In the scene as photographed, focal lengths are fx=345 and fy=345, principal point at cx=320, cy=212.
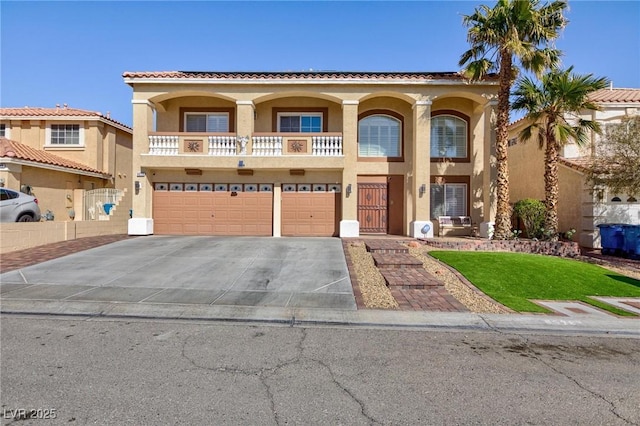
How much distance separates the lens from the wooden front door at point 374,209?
16.8 meters

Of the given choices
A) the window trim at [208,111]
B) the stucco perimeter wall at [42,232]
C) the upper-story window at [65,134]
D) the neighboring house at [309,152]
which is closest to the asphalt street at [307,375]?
the stucco perimeter wall at [42,232]

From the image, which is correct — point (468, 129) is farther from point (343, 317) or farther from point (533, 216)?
point (343, 317)

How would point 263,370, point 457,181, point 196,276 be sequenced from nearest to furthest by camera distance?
point 263,370 < point 196,276 < point 457,181

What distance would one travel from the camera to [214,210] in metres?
16.3

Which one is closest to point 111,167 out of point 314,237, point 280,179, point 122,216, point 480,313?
point 122,216

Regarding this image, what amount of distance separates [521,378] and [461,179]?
46.0 feet

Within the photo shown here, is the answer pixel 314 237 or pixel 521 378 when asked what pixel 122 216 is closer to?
pixel 314 237

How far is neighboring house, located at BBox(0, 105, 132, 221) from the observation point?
16.7 meters

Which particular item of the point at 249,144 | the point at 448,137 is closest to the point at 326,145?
the point at 249,144

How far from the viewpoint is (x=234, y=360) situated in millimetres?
4617

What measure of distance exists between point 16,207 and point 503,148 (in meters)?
18.9

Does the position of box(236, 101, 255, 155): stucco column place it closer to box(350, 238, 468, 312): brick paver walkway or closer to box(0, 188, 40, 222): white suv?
box(350, 238, 468, 312): brick paver walkway

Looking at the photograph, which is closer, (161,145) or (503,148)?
(503,148)

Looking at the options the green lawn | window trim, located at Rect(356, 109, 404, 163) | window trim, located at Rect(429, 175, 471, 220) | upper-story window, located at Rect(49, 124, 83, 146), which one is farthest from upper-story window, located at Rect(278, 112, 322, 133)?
upper-story window, located at Rect(49, 124, 83, 146)
